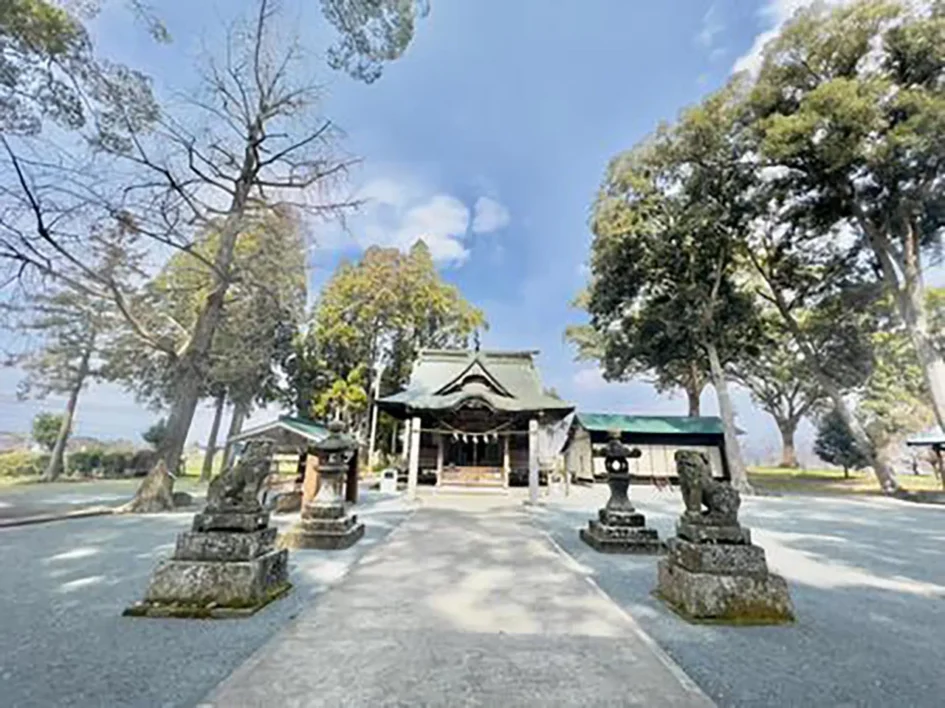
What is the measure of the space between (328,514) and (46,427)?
73.7ft

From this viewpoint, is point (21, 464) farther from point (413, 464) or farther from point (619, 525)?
point (619, 525)

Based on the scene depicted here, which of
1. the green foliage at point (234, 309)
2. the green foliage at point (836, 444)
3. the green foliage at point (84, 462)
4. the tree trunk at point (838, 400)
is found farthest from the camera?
the green foliage at point (836, 444)

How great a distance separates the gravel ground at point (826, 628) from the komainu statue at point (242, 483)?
134 inches

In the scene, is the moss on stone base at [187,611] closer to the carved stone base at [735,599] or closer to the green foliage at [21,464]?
the carved stone base at [735,599]

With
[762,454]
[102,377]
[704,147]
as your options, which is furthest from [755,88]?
[762,454]

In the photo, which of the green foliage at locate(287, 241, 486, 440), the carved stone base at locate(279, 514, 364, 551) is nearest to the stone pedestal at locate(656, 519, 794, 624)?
the carved stone base at locate(279, 514, 364, 551)

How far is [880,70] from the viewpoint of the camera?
14.3 m

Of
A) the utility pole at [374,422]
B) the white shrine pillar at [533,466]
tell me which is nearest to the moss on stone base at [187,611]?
the white shrine pillar at [533,466]

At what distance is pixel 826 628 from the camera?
3.47 metres

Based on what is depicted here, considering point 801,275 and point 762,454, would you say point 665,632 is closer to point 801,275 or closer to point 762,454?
point 801,275

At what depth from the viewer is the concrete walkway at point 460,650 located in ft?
7.66

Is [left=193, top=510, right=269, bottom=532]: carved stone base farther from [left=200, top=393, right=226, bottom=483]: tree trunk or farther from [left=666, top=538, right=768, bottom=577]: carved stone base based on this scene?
[left=200, top=393, right=226, bottom=483]: tree trunk

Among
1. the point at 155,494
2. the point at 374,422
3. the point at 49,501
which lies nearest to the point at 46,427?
the point at 49,501

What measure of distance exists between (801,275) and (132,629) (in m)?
22.0
